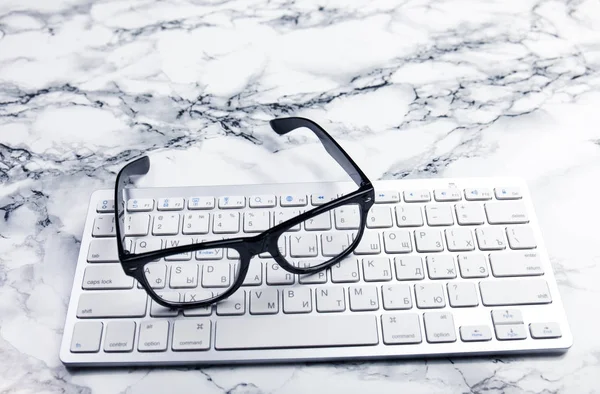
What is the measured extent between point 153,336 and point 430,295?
0.26 m

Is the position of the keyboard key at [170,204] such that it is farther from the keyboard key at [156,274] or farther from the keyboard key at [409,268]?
the keyboard key at [409,268]

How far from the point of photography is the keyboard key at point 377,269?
1.94 feet

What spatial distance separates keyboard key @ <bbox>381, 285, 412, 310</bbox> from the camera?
1.89ft

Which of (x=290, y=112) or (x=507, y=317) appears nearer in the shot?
(x=507, y=317)

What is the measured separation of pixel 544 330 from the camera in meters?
0.57

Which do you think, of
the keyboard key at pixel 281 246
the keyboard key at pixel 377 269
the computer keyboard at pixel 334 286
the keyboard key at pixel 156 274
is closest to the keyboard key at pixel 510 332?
the computer keyboard at pixel 334 286

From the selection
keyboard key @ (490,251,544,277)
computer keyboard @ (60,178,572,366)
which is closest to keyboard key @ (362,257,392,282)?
computer keyboard @ (60,178,572,366)

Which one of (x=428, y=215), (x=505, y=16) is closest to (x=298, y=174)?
(x=428, y=215)

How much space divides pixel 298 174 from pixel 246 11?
27 centimetres

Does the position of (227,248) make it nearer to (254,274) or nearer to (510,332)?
(254,274)

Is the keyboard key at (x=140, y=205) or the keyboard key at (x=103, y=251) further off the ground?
the keyboard key at (x=140, y=205)

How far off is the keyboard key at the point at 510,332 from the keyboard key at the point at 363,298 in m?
0.11

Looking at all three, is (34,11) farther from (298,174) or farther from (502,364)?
(502,364)

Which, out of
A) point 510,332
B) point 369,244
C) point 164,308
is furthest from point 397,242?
point 164,308
